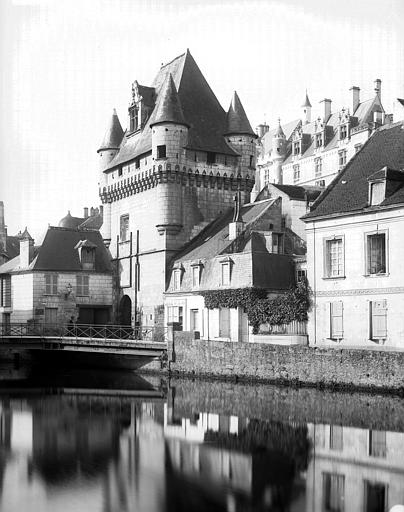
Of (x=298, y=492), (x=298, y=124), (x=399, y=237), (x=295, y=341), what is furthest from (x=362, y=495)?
(x=298, y=124)

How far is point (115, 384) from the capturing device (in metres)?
38.3

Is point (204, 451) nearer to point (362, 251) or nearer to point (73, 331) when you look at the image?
point (362, 251)

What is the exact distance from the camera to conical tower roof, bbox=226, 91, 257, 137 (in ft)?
171

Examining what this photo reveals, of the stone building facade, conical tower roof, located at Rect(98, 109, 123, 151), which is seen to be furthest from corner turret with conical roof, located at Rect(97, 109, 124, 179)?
the stone building facade

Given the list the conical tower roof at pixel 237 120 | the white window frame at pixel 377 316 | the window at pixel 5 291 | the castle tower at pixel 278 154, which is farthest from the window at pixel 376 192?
the castle tower at pixel 278 154

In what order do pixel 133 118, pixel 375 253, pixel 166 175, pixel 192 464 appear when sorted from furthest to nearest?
1. pixel 133 118
2. pixel 166 175
3. pixel 375 253
4. pixel 192 464

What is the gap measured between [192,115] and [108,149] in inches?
344

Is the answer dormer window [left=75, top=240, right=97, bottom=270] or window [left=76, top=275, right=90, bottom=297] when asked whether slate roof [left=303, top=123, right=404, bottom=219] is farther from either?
dormer window [left=75, top=240, right=97, bottom=270]

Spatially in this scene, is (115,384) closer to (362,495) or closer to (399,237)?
(399,237)

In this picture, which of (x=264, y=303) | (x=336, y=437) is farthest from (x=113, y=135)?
(x=336, y=437)

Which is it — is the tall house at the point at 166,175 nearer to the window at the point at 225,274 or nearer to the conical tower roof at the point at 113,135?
the conical tower roof at the point at 113,135

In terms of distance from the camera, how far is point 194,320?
4394cm

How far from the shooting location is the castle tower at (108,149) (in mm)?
56531

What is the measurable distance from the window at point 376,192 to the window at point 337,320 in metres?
4.88
